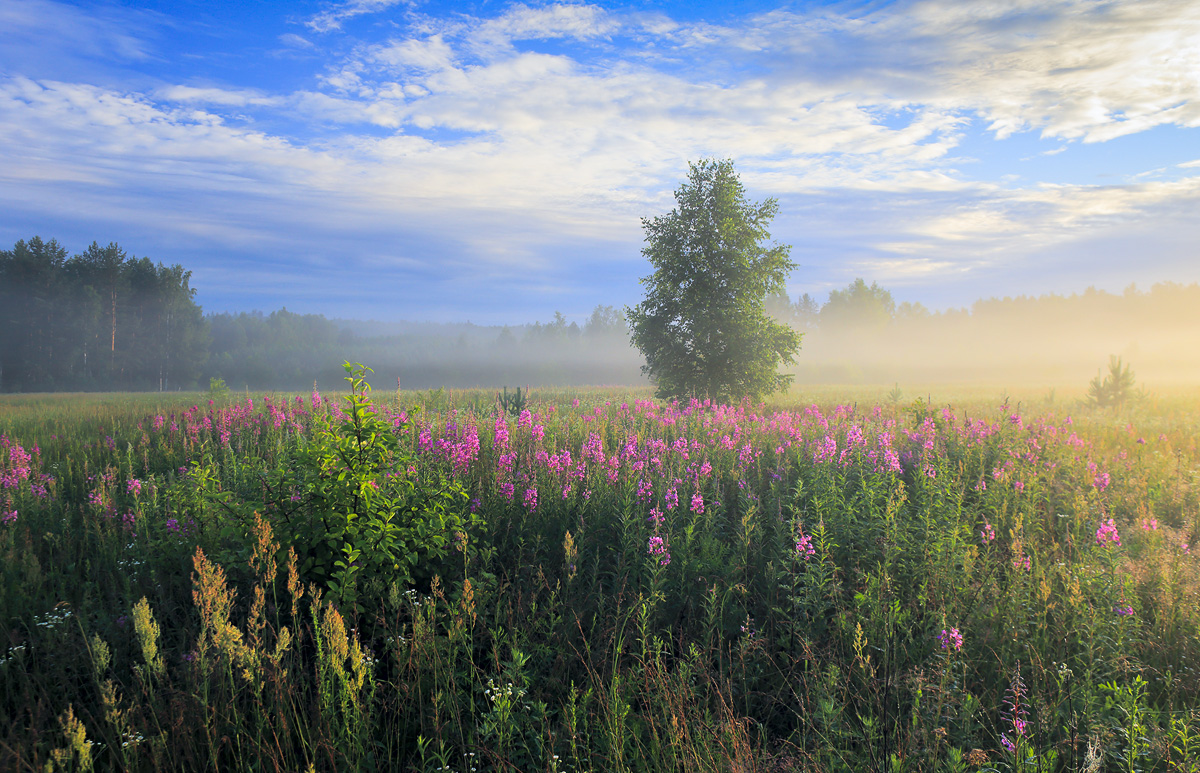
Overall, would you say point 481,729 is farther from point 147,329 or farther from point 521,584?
point 147,329

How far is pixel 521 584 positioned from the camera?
4.57m

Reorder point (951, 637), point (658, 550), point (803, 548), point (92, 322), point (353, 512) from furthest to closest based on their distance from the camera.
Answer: point (92, 322), point (803, 548), point (658, 550), point (353, 512), point (951, 637)

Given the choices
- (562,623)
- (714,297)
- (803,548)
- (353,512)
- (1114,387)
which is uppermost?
(714,297)

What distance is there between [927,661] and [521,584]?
3177 millimetres

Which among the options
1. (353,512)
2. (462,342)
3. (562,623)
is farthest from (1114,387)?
(462,342)

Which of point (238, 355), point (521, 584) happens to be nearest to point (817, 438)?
point (521, 584)

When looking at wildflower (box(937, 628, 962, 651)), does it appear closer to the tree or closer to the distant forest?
the tree

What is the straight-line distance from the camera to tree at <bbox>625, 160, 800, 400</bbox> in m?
18.5

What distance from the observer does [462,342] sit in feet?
413

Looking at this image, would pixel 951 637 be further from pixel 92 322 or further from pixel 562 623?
pixel 92 322

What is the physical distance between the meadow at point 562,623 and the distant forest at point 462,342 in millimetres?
32458

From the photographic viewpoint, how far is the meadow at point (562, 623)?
2789mm

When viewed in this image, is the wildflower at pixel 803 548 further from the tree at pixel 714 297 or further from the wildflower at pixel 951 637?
the tree at pixel 714 297

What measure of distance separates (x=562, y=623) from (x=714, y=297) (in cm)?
1629
